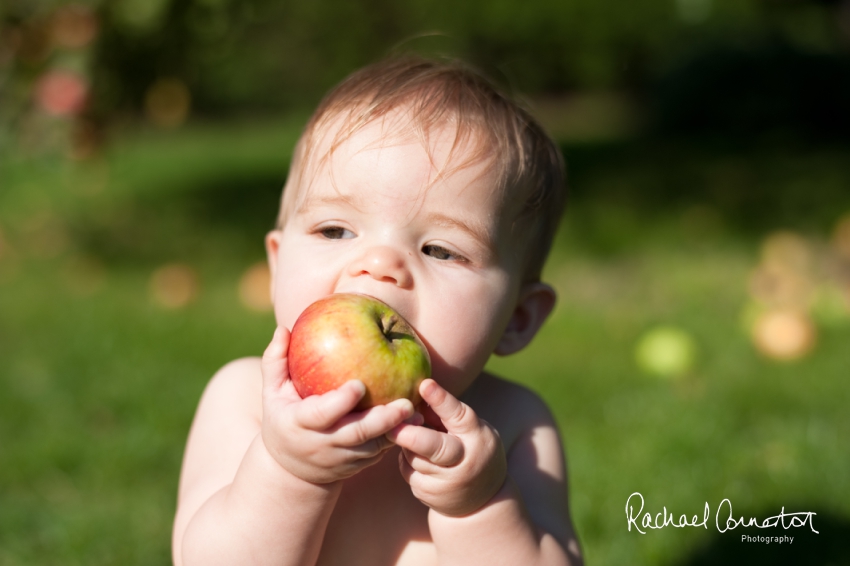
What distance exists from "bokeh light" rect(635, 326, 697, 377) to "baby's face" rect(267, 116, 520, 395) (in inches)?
97.5

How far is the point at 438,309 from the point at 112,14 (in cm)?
473

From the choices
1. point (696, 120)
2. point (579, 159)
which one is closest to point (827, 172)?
point (579, 159)

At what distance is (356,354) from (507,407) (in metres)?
0.65

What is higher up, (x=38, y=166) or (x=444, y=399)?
(x=38, y=166)

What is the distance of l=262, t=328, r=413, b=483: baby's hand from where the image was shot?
4.58ft

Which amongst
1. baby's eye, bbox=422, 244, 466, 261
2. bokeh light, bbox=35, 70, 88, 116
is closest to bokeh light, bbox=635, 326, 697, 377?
baby's eye, bbox=422, 244, 466, 261

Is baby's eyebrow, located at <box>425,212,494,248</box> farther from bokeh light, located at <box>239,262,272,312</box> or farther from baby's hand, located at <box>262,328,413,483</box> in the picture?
bokeh light, located at <box>239,262,272,312</box>

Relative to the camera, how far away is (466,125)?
5.98ft

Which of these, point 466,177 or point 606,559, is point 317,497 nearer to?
point 466,177

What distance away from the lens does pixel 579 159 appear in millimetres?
10305

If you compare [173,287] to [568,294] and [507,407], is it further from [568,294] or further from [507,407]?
[507,407]

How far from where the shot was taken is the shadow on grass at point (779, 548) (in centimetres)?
268

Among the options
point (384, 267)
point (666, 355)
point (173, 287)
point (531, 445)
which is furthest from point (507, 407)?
point (173, 287)

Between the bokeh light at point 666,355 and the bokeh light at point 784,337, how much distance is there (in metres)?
0.35
